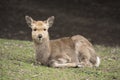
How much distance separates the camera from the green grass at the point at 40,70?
33.6 ft

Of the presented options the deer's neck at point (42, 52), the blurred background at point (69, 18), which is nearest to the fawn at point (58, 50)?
the deer's neck at point (42, 52)

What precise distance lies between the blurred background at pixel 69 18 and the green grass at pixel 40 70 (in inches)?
277

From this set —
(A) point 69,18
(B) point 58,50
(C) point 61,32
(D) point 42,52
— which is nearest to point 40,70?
(D) point 42,52

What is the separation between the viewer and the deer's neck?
11.5 metres

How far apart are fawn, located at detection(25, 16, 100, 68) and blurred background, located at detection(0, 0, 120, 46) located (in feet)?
24.8

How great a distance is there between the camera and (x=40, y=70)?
35.1ft

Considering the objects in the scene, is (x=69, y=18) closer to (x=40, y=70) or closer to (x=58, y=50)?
(x=58, y=50)

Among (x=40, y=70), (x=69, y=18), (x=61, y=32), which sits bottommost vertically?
(x=40, y=70)

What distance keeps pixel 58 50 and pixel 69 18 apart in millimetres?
14442

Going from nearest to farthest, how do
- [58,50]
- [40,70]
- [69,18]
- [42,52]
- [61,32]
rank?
1. [40,70]
2. [42,52]
3. [58,50]
4. [61,32]
5. [69,18]

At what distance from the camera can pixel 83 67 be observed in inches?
460

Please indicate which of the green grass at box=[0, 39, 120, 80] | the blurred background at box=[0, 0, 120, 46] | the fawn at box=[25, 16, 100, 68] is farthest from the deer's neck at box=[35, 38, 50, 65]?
the blurred background at box=[0, 0, 120, 46]

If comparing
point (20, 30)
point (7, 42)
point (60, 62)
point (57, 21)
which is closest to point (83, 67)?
point (60, 62)

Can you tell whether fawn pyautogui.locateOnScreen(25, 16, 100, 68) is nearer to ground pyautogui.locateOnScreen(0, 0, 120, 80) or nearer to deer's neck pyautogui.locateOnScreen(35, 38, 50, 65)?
deer's neck pyautogui.locateOnScreen(35, 38, 50, 65)
